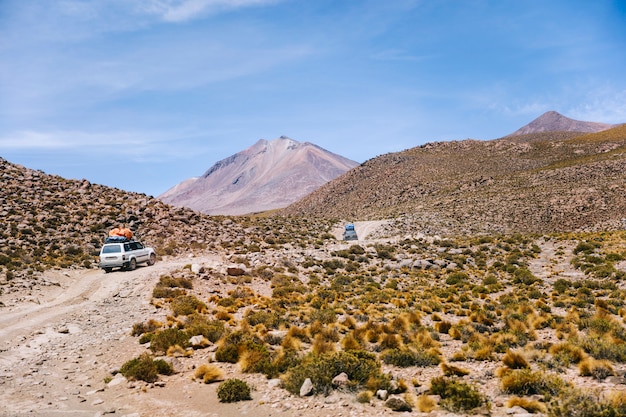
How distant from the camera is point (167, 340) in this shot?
12711mm

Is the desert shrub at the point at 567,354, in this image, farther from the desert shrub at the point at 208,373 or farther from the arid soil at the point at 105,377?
the desert shrub at the point at 208,373

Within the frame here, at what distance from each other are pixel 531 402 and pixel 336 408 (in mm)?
3913

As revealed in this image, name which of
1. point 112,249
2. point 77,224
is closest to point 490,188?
point 77,224

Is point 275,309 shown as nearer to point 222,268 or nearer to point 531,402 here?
point 222,268

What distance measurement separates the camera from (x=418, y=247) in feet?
140

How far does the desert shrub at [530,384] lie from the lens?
860 cm

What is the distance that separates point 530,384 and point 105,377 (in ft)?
34.5

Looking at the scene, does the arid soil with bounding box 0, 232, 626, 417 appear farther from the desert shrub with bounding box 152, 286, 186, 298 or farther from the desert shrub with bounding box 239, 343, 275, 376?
the desert shrub with bounding box 152, 286, 186, 298

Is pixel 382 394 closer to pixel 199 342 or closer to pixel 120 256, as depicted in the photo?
pixel 199 342

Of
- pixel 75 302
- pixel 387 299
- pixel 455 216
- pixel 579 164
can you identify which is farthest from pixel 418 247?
pixel 579 164

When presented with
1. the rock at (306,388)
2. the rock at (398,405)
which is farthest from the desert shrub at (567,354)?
the rock at (306,388)

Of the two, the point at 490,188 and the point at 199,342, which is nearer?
the point at 199,342

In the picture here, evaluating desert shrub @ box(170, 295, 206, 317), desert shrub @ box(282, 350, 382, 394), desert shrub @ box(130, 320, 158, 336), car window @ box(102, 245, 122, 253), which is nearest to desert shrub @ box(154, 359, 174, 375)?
desert shrub @ box(282, 350, 382, 394)

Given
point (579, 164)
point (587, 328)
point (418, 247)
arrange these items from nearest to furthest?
point (587, 328) → point (418, 247) → point (579, 164)
